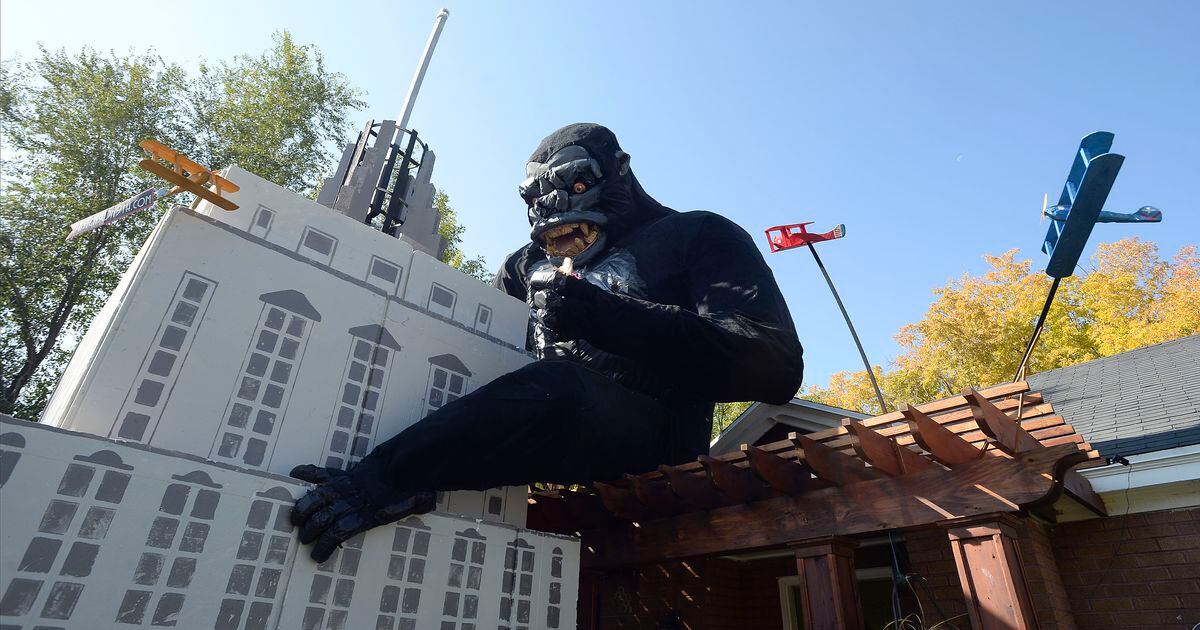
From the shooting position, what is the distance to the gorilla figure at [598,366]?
10.3 ft

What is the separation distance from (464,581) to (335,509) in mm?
801

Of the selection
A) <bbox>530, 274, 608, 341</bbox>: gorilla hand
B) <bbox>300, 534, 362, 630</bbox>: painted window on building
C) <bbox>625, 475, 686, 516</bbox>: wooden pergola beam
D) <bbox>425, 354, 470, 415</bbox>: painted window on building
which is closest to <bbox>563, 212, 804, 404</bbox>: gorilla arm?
<bbox>530, 274, 608, 341</bbox>: gorilla hand

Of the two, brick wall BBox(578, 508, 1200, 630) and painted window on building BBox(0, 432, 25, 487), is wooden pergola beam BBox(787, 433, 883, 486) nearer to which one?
brick wall BBox(578, 508, 1200, 630)

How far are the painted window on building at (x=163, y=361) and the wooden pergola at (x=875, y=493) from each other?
87.1 inches

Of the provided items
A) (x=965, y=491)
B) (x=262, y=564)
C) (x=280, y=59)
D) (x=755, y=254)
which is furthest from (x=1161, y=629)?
(x=280, y=59)

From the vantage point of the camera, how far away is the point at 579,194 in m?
4.54

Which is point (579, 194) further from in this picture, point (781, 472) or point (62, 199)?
point (62, 199)

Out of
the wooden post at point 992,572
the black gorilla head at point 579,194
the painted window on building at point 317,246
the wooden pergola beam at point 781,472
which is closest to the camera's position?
the wooden post at point 992,572

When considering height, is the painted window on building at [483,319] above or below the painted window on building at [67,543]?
above

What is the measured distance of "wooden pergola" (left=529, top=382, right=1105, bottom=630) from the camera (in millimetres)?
A: 2750

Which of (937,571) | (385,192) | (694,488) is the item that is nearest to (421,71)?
(385,192)

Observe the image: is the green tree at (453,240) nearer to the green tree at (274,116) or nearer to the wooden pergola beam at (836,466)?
the green tree at (274,116)

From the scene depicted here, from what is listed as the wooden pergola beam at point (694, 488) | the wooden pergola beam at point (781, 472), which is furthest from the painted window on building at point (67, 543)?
the wooden pergola beam at point (781, 472)

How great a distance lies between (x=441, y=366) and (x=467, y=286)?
0.61m
